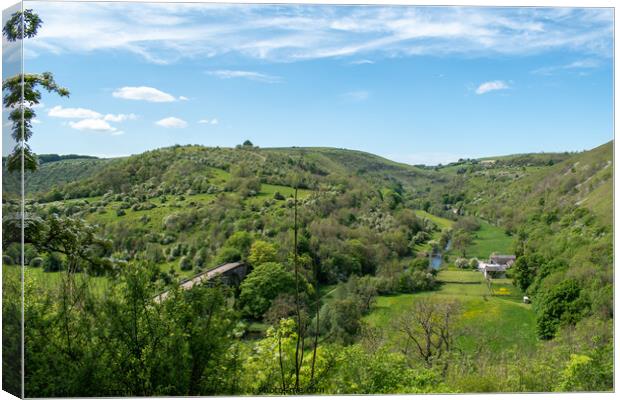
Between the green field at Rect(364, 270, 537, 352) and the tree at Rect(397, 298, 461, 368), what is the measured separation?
10 centimetres

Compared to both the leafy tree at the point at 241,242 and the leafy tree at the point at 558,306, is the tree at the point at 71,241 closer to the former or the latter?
the leafy tree at the point at 241,242

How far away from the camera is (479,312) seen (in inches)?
314

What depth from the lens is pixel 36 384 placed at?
6492 mm

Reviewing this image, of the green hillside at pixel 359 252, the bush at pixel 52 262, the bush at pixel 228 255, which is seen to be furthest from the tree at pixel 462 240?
the bush at pixel 52 262

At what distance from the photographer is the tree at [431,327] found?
25.7 feet

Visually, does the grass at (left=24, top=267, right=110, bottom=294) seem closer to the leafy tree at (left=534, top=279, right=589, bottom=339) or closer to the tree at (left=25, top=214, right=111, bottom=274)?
the tree at (left=25, top=214, right=111, bottom=274)

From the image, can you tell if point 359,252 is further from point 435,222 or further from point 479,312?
point 479,312

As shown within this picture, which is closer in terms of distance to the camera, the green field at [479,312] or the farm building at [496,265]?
the green field at [479,312]

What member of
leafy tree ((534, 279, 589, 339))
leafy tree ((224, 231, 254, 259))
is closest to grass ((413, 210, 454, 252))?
leafy tree ((534, 279, 589, 339))

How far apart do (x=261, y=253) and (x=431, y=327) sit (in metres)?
2.39

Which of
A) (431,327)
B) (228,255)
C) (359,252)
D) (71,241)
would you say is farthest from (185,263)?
(431,327)

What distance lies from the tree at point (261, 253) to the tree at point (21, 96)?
2.77 metres

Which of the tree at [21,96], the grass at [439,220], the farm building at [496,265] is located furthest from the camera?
the grass at [439,220]

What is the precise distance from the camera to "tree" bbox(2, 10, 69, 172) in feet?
21.6
